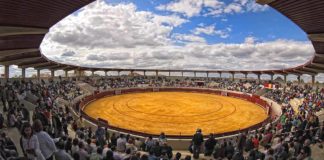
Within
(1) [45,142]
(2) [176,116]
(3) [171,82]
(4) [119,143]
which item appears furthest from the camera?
(3) [171,82]

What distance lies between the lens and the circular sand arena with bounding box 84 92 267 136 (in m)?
26.4

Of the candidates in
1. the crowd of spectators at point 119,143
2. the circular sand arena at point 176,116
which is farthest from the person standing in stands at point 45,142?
the circular sand arena at point 176,116

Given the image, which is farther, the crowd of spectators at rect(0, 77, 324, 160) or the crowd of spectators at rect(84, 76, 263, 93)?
the crowd of spectators at rect(84, 76, 263, 93)

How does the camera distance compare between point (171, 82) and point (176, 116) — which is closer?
point (176, 116)

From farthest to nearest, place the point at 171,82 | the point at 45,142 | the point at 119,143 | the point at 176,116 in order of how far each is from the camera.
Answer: the point at 171,82 → the point at 176,116 → the point at 119,143 → the point at 45,142

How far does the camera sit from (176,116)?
3194 centimetres

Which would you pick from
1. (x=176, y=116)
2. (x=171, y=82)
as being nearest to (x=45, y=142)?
(x=176, y=116)

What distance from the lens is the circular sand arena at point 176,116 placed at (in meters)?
26.4

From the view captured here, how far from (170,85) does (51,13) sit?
5075 cm

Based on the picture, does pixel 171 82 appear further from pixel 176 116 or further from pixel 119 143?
pixel 119 143

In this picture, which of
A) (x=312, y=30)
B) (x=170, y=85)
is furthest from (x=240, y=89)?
(x=312, y=30)

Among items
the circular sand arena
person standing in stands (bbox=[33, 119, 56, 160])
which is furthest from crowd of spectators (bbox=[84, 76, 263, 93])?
person standing in stands (bbox=[33, 119, 56, 160])

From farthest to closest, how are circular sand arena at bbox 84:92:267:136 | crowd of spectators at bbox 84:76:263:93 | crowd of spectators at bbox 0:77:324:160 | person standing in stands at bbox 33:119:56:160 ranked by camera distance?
1. crowd of spectators at bbox 84:76:263:93
2. circular sand arena at bbox 84:92:267:136
3. crowd of spectators at bbox 0:77:324:160
4. person standing in stands at bbox 33:119:56:160

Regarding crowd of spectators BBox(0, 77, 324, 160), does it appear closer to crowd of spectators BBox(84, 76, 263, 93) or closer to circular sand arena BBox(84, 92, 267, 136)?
circular sand arena BBox(84, 92, 267, 136)
